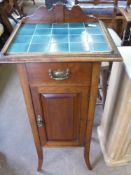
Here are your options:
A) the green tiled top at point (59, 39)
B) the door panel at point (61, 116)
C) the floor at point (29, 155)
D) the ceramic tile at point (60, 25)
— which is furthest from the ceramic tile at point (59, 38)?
the floor at point (29, 155)

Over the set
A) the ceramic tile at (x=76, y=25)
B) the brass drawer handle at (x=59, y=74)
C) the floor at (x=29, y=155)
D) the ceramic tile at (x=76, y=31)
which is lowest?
the floor at (x=29, y=155)

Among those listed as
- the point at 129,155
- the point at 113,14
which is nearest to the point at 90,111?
the point at 129,155

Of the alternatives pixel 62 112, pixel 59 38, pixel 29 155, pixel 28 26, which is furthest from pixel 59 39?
pixel 29 155

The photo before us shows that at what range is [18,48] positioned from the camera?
0.69 metres

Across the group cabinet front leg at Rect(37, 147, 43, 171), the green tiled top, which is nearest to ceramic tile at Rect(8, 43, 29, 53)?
the green tiled top

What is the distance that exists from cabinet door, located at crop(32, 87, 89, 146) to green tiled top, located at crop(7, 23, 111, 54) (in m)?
0.17

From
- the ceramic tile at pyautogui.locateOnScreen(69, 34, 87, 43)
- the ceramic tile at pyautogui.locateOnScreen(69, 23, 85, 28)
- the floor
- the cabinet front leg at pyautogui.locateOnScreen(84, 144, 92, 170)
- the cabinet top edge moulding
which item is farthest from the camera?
the floor

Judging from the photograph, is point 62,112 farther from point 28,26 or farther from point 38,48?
point 28,26

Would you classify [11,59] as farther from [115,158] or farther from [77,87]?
[115,158]

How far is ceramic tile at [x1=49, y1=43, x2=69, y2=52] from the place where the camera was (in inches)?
26.3

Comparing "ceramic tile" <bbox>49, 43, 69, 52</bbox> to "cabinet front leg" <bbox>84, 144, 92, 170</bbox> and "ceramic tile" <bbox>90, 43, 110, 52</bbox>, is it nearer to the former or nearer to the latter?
"ceramic tile" <bbox>90, 43, 110, 52</bbox>

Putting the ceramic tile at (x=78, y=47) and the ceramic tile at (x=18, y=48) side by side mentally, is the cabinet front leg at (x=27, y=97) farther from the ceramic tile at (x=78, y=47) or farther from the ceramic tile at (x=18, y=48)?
the ceramic tile at (x=78, y=47)

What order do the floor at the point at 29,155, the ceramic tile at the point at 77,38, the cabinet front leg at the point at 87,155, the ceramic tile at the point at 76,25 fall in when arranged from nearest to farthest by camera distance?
the ceramic tile at the point at 77,38 < the ceramic tile at the point at 76,25 < the cabinet front leg at the point at 87,155 < the floor at the point at 29,155

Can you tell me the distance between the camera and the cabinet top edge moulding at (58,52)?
2.05 feet
